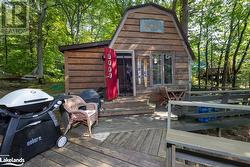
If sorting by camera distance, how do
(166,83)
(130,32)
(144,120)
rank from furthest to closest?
(166,83), (130,32), (144,120)

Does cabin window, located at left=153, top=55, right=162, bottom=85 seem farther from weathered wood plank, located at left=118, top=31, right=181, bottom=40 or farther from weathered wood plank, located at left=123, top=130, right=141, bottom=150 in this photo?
weathered wood plank, located at left=123, top=130, right=141, bottom=150

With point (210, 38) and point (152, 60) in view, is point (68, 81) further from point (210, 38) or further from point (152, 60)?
point (210, 38)

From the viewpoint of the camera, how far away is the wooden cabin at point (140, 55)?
292 inches

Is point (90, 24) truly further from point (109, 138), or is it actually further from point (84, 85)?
point (109, 138)

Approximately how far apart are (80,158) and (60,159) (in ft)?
1.01

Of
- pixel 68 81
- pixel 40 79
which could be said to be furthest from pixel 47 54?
pixel 68 81

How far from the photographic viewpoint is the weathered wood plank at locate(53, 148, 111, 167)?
2943 millimetres

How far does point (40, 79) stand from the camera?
13.1 metres

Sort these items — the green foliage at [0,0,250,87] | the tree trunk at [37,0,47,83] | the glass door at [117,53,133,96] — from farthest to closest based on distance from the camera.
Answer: the green foliage at [0,0,250,87], the tree trunk at [37,0,47,83], the glass door at [117,53,133,96]

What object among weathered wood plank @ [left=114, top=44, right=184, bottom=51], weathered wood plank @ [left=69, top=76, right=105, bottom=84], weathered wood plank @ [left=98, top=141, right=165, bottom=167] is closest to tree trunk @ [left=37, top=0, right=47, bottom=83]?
weathered wood plank @ [left=69, top=76, right=105, bottom=84]

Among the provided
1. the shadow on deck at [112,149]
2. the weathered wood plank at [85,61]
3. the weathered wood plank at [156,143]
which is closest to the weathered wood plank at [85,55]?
the weathered wood plank at [85,61]

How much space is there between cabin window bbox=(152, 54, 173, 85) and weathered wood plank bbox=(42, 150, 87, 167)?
18.6 ft

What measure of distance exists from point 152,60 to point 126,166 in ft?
19.2

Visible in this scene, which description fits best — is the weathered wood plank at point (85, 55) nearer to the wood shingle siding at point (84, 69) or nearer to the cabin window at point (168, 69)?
the wood shingle siding at point (84, 69)
